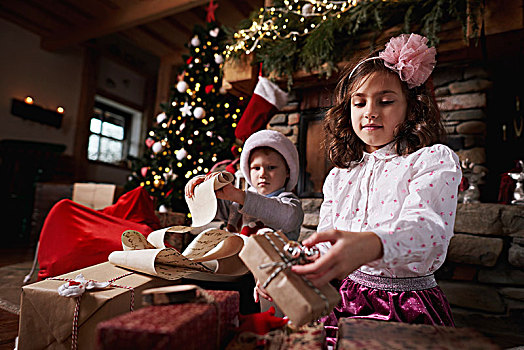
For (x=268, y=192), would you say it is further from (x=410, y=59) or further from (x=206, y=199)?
(x=410, y=59)

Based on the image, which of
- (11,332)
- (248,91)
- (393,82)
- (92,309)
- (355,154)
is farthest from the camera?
(248,91)

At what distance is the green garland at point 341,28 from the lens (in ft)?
5.80

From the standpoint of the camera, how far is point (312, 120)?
2.55 m

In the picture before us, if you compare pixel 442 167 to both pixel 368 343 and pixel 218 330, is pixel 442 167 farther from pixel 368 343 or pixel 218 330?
pixel 218 330

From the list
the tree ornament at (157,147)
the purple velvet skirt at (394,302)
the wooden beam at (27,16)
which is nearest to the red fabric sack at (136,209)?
the tree ornament at (157,147)

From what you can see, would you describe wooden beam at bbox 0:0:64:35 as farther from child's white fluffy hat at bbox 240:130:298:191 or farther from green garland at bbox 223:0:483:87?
child's white fluffy hat at bbox 240:130:298:191

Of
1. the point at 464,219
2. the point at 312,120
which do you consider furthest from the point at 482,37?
the point at 312,120

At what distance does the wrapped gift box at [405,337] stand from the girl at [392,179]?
0.58ft

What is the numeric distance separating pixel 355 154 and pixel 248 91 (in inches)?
72.8

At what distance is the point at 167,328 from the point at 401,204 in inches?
23.6

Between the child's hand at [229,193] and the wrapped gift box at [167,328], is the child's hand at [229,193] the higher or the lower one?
the higher one

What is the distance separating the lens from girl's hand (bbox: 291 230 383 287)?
475mm

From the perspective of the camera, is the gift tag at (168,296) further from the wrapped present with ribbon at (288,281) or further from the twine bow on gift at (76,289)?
the twine bow on gift at (76,289)

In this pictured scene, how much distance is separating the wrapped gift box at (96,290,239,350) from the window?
5651 millimetres
